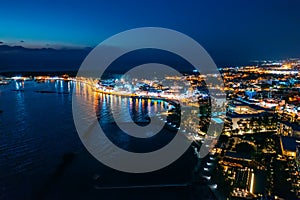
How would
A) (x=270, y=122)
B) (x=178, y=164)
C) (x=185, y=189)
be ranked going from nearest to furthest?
(x=185, y=189) → (x=178, y=164) → (x=270, y=122)


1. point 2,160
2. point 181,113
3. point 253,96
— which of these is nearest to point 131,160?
point 2,160

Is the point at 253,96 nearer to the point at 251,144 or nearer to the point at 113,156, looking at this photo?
the point at 251,144

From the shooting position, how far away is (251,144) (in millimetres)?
4758

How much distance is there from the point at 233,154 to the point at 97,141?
240cm

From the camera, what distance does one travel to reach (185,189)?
3324 millimetres

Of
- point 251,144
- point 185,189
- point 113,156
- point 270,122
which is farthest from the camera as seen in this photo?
point 270,122

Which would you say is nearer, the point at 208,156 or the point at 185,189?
the point at 185,189

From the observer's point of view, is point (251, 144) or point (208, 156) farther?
point (251, 144)

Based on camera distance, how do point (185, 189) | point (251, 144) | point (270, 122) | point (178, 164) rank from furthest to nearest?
point (270, 122) < point (251, 144) < point (178, 164) < point (185, 189)

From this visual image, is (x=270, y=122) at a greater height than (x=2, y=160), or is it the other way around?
(x=270, y=122)

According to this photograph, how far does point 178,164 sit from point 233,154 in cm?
86

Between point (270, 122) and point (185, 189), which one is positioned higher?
point (270, 122)

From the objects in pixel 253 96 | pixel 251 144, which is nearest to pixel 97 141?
pixel 251 144

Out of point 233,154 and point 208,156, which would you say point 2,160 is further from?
point 233,154
